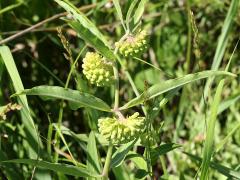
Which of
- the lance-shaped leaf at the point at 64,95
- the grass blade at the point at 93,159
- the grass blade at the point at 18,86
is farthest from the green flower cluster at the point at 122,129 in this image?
the grass blade at the point at 18,86

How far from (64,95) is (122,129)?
0.49 feet

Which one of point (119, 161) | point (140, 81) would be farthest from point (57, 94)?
point (140, 81)

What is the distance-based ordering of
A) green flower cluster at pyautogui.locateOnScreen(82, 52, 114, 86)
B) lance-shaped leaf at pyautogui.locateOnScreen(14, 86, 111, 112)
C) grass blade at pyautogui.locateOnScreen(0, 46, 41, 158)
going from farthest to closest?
grass blade at pyautogui.locateOnScreen(0, 46, 41, 158)
green flower cluster at pyautogui.locateOnScreen(82, 52, 114, 86)
lance-shaped leaf at pyautogui.locateOnScreen(14, 86, 111, 112)

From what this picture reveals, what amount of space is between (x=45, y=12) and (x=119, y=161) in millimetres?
1117

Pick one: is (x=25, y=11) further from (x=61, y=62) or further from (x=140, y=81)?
A: (x=140, y=81)

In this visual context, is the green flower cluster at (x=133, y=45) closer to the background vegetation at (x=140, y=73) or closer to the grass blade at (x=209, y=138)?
the grass blade at (x=209, y=138)

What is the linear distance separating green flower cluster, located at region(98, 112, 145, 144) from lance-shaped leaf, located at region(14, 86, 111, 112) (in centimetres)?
6

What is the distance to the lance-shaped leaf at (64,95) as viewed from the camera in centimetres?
105

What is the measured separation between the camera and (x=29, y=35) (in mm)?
2148

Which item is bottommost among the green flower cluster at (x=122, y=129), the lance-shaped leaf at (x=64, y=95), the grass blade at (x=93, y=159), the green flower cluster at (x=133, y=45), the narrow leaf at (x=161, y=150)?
the narrow leaf at (x=161, y=150)

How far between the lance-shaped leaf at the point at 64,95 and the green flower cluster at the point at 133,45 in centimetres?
13

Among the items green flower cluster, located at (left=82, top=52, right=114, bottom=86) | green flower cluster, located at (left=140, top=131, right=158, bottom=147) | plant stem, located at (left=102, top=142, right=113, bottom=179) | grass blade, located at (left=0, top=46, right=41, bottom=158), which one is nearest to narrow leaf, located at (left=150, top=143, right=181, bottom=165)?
green flower cluster, located at (left=140, top=131, right=158, bottom=147)

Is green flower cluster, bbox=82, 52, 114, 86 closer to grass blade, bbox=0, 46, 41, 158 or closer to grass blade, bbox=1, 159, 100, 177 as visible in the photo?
grass blade, bbox=1, 159, 100, 177

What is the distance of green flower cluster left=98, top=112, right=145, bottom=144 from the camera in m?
1.10
